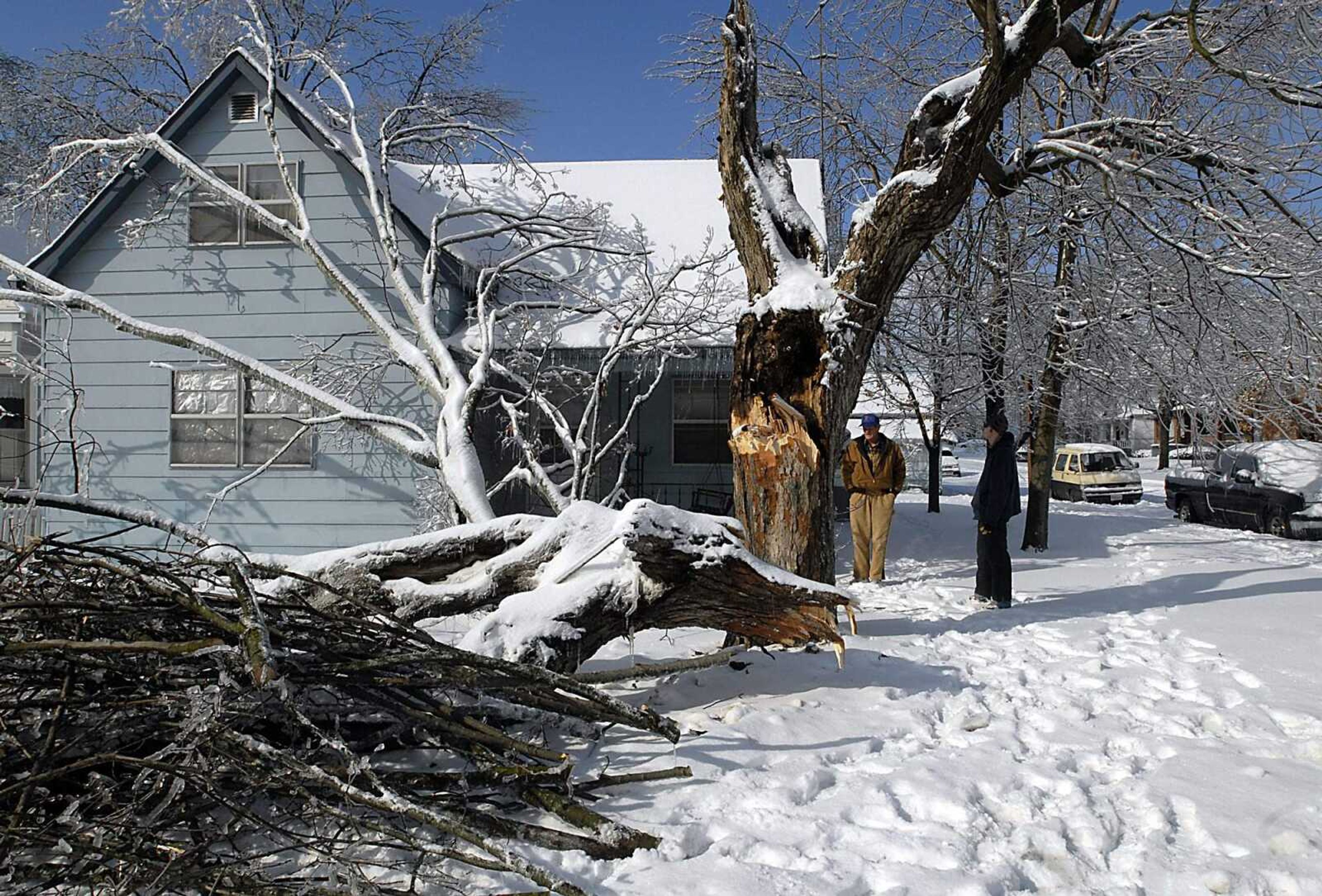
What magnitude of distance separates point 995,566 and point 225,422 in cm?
925

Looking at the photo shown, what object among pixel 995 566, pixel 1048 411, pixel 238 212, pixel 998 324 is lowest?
pixel 995 566

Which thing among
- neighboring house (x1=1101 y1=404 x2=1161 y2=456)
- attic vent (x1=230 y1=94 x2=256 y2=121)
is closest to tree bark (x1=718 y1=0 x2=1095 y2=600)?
attic vent (x1=230 y1=94 x2=256 y2=121)

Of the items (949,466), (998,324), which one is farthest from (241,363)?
(949,466)

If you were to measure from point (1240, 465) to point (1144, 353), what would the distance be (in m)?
8.15

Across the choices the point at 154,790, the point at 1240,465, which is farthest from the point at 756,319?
the point at 1240,465

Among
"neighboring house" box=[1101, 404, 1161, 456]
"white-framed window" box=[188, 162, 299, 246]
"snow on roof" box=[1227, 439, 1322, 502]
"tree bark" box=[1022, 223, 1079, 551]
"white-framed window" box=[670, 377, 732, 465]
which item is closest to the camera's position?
"white-framed window" box=[188, 162, 299, 246]

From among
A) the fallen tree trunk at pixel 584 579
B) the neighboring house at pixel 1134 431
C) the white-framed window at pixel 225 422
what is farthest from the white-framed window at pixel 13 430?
the neighboring house at pixel 1134 431

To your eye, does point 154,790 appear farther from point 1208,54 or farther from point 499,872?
point 1208,54

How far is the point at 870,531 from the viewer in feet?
30.8

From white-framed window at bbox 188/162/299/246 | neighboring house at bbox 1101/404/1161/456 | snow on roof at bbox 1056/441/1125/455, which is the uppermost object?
white-framed window at bbox 188/162/299/246

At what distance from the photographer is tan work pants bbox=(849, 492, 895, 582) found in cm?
917

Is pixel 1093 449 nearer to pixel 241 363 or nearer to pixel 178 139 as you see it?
pixel 178 139

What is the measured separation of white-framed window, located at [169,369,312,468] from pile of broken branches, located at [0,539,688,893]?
824 centimetres

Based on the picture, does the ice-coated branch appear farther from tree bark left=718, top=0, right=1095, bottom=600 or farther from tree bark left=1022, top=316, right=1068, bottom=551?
tree bark left=1022, top=316, right=1068, bottom=551
